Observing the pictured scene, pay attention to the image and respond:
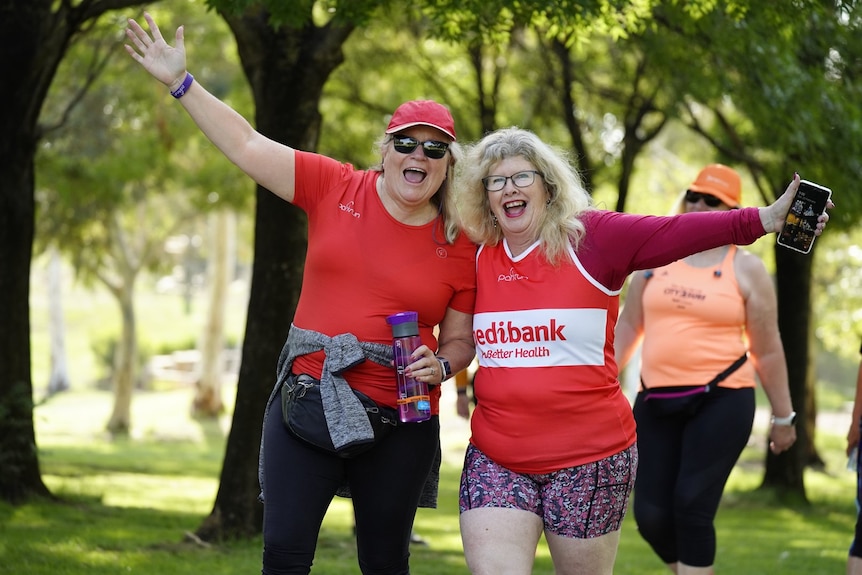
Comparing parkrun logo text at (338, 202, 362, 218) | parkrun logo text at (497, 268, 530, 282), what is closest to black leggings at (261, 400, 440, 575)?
parkrun logo text at (497, 268, 530, 282)

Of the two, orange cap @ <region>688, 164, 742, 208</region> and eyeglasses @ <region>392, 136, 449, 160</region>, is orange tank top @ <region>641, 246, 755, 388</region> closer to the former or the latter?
orange cap @ <region>688, 164, 742, 208</region>

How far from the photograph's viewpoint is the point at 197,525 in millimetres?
10055

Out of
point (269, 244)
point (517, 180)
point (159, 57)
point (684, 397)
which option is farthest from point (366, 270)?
point (269, 244)

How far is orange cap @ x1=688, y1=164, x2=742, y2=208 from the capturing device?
621cm

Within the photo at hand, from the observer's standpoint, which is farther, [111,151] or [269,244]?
[111,151]

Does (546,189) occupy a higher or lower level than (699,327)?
higher

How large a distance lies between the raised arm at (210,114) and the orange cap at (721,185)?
2717 millimetres

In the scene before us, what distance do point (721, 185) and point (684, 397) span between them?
45.2 inches

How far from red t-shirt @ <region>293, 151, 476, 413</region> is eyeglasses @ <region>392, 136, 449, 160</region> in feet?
0.66

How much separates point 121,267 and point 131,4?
18.8 metres

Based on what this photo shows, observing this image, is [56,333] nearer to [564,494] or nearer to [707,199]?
[707,199]

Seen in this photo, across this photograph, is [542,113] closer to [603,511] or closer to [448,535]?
[448,535]

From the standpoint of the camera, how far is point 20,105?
10.3 meters

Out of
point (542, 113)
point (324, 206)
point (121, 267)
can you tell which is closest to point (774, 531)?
point (542, 113)
